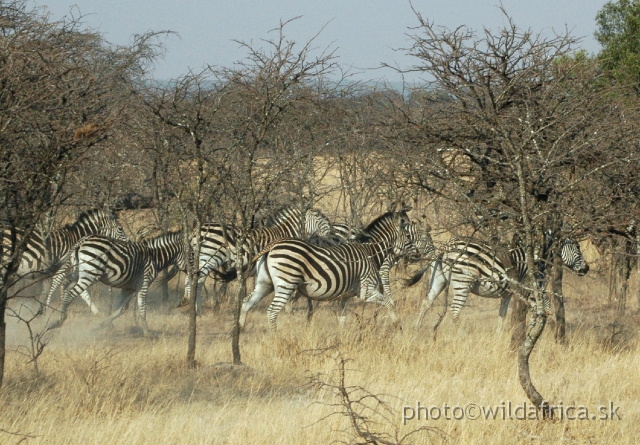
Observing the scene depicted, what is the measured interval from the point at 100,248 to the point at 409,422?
6.02 meters

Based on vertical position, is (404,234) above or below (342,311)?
above

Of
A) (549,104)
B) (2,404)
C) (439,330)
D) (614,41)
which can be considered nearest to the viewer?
(2,404)

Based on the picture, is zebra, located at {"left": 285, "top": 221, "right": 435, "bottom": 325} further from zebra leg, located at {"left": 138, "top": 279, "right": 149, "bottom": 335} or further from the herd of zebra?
zebra leg, located at {"left": 138, "top": 279, "right": 149, "bottom": 335}

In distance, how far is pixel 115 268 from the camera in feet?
35.1

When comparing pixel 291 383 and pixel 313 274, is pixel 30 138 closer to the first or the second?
pixel 291 383

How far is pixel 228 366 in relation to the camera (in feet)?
26.1

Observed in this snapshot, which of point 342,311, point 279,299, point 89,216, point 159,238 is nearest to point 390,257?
point 342,311

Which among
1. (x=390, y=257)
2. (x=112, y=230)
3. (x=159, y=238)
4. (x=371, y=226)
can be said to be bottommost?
(x=390, y=257)

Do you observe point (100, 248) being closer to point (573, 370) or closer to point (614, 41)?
point (573, 370)

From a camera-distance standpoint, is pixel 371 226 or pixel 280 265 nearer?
pixel 280 265

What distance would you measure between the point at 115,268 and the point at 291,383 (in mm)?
4149

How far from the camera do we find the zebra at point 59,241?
1109 centimetres

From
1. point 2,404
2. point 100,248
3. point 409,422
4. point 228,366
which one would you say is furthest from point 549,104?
point 100,248

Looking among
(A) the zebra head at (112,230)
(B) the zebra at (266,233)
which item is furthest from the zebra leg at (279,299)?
(A) the zebra head at (112,230)
